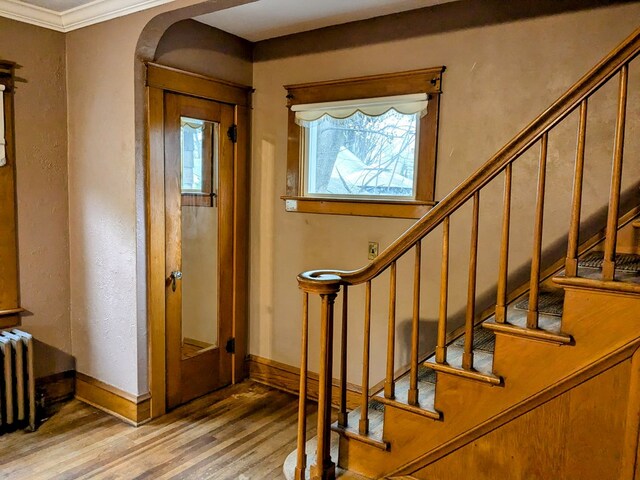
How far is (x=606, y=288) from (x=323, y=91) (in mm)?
2222

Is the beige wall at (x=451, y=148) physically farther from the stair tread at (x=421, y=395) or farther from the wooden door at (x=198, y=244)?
the stair tread at (x=421, y=395)

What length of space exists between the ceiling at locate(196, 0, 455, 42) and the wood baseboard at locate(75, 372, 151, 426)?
249cm

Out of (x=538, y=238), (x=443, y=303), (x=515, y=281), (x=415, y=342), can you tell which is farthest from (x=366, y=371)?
(x=515, y=281)

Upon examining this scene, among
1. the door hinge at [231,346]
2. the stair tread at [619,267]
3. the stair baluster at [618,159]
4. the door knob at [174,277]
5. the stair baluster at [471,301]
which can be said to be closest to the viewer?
the stair baluster at [618,159]

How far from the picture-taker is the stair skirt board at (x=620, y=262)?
1935 millimetres

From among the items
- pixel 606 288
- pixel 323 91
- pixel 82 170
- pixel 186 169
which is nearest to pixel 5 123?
pixel 82 170

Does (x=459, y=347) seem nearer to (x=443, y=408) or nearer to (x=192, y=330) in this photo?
(x=443, y=408)

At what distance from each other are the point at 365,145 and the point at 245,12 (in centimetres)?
114

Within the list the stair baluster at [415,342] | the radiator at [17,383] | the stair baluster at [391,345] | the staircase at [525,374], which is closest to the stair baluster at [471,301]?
the staircase at [525,374]

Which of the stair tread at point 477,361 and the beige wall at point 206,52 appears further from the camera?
the beige wall at point 206,52

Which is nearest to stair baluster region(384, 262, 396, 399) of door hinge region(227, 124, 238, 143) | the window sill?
the window sill

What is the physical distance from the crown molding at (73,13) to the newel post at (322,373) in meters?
1.77

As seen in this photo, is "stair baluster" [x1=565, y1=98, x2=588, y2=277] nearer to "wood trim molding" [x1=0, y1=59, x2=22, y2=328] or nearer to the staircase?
the staircase

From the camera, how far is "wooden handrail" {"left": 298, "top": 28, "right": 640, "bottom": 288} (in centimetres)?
162
